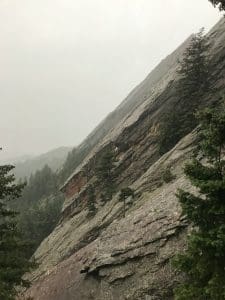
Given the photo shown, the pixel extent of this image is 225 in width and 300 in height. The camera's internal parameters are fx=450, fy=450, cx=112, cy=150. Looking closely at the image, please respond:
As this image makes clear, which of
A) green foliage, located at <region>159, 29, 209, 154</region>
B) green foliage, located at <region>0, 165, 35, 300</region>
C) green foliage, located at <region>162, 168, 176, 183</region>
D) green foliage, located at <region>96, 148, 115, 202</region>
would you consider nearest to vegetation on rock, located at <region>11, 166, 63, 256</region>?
green foliage, located at <region>0, 165, 35, 300</region>

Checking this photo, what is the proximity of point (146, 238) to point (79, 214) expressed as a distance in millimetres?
28208

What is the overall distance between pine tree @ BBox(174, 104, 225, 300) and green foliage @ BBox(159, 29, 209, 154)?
99.8 feet

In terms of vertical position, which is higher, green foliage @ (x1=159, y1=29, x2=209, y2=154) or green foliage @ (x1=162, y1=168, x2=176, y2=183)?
green foliage @ (x1=159, y1=29, x2=209, y2=154)

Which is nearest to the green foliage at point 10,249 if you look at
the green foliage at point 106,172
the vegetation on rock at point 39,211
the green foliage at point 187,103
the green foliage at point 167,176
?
the vegetation on rock at point 39,211

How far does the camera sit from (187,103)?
51.1m

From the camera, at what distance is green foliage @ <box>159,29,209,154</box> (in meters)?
46.5

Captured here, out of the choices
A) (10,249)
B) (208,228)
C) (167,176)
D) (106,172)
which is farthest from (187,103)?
(208,228)

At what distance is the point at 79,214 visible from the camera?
183 feet

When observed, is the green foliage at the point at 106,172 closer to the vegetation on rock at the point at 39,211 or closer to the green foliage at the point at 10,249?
the vegetation on rock at the point at 39,211

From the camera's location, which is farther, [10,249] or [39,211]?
[39,211]

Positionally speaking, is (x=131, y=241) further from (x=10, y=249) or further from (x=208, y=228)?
(x=208, y=228)

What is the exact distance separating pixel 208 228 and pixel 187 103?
124ft

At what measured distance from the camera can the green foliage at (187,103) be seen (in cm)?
4650

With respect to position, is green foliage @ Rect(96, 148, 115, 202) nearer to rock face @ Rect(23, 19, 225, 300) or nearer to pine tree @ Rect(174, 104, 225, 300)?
rock face @ Rect(23, 19, 225, 300)
